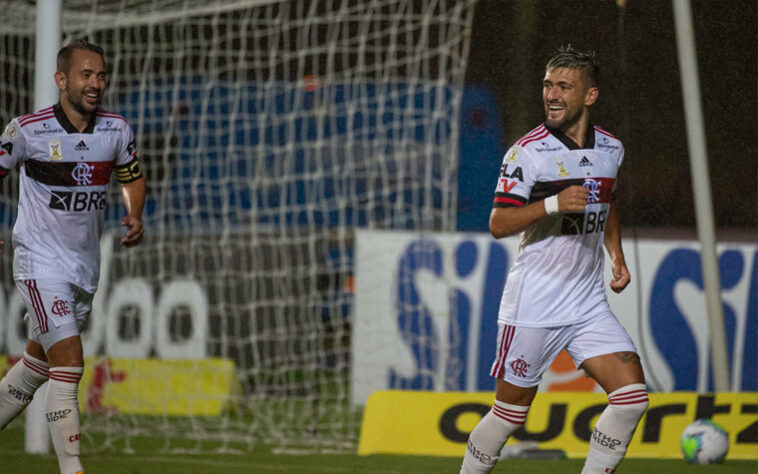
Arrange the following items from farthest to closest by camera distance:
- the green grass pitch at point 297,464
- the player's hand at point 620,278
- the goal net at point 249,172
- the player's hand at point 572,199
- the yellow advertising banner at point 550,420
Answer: the goal net at point 249,172 < the yellow advertising banner at point 550,420 < the green grass pitch at point 297,464 < the player's hand at point 620,278 < the player's hand at point 572,199

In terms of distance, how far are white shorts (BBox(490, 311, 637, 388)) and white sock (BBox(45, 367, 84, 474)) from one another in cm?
192

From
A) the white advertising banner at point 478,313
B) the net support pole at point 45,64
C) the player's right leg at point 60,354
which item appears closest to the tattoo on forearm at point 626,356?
the player's right leg at point 60,354

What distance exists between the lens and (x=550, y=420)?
6434 mm

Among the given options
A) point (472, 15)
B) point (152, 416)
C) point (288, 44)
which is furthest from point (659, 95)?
point (152, 416)

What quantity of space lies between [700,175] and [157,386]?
4500 mm

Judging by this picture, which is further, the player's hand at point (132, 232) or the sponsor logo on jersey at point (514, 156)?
the player's hand at point (132, 232)

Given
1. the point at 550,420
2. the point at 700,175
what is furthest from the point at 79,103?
the point at 700,175

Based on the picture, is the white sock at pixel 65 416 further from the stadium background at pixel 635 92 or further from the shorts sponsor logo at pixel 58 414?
the stadium background at pixel 635 92

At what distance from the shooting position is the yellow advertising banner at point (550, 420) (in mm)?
6348

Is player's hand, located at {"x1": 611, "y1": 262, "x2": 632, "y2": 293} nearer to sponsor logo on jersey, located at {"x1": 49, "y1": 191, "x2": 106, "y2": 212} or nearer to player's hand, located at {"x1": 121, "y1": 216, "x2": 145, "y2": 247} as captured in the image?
player's hand, located at {"x1": 121, "y1": 216, "x2": 145, "y2": 247}

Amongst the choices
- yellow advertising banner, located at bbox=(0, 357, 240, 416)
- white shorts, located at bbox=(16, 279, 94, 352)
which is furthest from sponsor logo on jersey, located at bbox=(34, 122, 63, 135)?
yellow advertising banner, located at bbox=(0, 357, 240, 416)

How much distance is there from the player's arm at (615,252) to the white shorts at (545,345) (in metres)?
0.21

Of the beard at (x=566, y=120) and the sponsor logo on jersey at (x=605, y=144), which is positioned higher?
the beard at (x=566, y=120)

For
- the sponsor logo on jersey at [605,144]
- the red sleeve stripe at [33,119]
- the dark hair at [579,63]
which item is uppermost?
the dark hair at [579,63]
